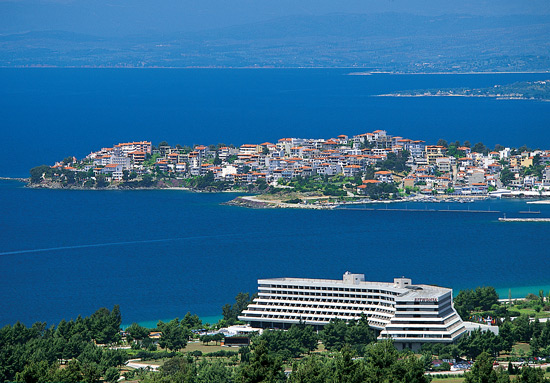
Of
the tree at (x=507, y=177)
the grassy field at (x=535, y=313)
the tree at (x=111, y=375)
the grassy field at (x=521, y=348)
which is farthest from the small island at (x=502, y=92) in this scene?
the tree at (x=111, y=375)

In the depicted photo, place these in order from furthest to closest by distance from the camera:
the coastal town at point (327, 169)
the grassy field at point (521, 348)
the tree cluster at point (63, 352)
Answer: the coastal town at point (327, 169) → the grassy field at point (521, 348) → the tree cluster at point (63, 352)

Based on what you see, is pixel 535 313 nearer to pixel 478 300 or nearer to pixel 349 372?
pixel 478 300

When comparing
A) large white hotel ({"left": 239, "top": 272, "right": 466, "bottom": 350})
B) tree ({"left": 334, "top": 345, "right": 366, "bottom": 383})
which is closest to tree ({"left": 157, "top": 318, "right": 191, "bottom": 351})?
large white hotel ({"left": 239, "top": 272, "right": 466, "bottom": 350})

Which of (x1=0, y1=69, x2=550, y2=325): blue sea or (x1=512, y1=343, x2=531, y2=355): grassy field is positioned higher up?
(x1=512, y1=343, x2=531, y2=355): grassy field

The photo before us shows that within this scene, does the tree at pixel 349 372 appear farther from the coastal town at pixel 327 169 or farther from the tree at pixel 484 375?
the coastal town at pixel 327 169

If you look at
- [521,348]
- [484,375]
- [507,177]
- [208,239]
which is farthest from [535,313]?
[507,177]

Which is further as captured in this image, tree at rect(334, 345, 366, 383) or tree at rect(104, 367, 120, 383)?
tree at rect(104, 367, 120, 383)

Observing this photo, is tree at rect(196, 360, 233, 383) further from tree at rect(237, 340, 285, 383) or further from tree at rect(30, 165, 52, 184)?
tree at rect(30, 165, 52, 184)
